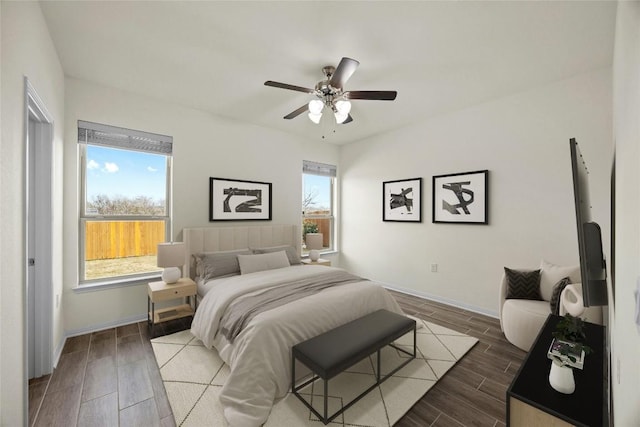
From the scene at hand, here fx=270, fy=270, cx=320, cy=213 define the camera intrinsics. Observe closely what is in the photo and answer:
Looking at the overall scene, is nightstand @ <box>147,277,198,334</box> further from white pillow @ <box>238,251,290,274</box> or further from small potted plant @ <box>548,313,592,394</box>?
small potted plant @ <box>548,313,592,394</box>

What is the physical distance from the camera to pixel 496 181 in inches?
136

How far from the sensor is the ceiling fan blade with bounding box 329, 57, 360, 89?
2.08 meters

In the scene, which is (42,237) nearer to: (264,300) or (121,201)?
(121,201)

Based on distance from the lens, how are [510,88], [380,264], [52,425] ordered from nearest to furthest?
[52,425] → [510,88] → [380,264]

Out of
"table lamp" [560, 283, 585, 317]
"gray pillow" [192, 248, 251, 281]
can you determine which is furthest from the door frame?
"table lamp" [560, 283, 585, 317]

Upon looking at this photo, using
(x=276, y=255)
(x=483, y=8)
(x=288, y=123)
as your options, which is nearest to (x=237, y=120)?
(x=288, y=123)

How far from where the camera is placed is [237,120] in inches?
165

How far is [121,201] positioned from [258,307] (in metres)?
2.36

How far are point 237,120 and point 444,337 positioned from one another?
4.04 m

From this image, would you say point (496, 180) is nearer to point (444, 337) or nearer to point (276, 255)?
point (444, 337)

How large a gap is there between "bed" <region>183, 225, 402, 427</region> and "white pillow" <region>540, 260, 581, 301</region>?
152 centimetres

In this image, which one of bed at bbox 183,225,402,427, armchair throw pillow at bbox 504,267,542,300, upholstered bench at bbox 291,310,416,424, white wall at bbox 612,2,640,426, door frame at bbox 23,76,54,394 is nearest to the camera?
white wall at bbox 612,2,640,426

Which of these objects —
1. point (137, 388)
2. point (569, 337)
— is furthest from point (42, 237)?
point (569, 337)

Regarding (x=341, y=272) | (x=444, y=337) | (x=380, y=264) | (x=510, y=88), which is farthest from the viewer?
(x=380, y=264)
